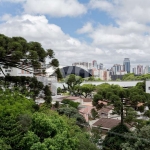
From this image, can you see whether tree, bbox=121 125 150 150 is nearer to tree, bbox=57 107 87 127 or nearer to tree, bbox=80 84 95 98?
tree, bbox=57 107 87 127

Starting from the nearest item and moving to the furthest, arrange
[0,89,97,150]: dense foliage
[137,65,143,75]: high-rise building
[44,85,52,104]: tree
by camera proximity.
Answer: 1. [0,89,97,150]: dense foliage
2. [44,85,52,104]: tree
3. [137,65,143,75]: high-rise building

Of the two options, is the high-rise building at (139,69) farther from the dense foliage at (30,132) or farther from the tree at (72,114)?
the dense foliage at (30,132)

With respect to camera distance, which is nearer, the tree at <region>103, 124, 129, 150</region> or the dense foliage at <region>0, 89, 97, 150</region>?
the dense foliage at <region>0, 89, 97, 150</region>

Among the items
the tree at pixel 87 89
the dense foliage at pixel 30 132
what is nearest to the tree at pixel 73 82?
the tree at pixel 87 89

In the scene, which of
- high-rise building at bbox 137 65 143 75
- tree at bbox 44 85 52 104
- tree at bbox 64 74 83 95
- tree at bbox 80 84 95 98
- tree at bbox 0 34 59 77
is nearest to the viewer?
tree at bbox 0 34 59 77

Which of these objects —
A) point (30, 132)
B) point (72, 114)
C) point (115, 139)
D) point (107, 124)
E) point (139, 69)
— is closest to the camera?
point (30, 132)

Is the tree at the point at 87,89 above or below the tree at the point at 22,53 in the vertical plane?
below

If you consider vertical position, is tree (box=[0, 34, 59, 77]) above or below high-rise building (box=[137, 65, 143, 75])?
below

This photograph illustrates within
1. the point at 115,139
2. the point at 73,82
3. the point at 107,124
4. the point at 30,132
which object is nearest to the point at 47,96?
the point at 30,132

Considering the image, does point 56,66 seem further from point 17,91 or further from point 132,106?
point 132,106

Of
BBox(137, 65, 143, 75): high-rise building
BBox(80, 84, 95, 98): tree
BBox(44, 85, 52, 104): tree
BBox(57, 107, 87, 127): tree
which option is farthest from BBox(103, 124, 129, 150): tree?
BBox(137, 65, 143, 75): high-rise building

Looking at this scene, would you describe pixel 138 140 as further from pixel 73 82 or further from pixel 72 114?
pixel 73 82
